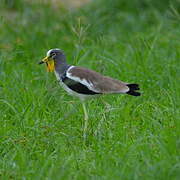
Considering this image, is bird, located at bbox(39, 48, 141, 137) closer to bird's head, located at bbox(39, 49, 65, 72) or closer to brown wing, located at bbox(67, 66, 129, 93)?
brown wing, located at bbox(67, 66, 129, 93)

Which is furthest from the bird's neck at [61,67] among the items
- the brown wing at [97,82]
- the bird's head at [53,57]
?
the brown wing at [97,82]

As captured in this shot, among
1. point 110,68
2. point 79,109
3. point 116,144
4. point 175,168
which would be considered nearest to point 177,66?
point 110,68

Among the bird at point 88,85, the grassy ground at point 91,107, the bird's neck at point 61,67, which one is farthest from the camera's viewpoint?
the bird's neck at point 61,67

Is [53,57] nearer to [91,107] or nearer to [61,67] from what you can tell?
[61,67]

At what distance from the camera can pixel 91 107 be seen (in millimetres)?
6078

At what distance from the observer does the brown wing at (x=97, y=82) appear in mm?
5617

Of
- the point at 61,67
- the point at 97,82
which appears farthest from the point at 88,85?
the point at 61,67

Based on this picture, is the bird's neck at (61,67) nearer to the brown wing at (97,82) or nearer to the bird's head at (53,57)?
the bird's head at (53,57)

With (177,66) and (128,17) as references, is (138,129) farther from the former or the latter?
(128,17)

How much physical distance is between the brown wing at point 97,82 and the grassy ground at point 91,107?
0.18m

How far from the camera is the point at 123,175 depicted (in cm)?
448

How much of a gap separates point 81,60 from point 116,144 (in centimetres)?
236

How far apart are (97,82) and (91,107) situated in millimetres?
481

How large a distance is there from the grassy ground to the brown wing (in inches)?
7.2
